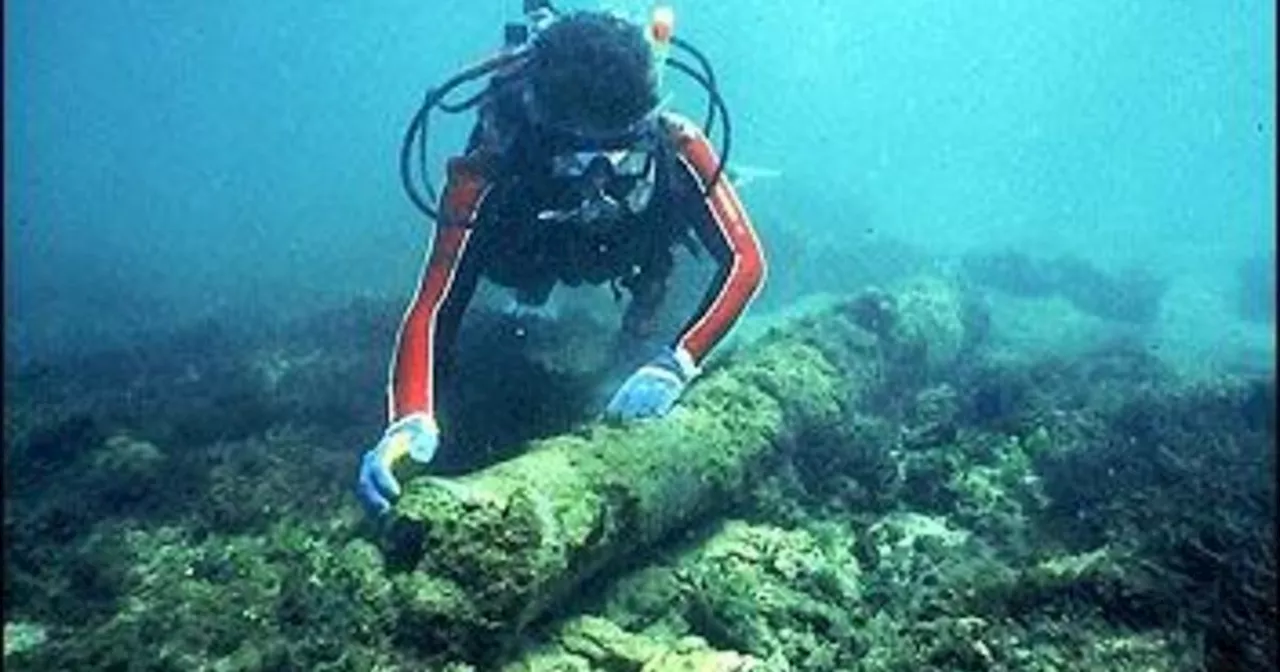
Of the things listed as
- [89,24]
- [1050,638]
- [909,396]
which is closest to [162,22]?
[89,24]

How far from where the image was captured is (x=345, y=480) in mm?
8102

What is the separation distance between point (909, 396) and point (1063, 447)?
2878mm

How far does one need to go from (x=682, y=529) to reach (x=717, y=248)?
7.86 feet

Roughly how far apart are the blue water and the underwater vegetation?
1.55 meters

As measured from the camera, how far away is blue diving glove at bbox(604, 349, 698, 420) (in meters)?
6.89

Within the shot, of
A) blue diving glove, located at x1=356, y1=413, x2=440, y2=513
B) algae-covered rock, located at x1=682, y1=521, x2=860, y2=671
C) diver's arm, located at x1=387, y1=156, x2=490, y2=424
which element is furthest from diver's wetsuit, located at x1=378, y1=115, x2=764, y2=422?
algae-covered rock, located at x1=682, y1=521, x2=860, y2=671

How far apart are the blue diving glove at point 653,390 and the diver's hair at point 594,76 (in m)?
1.51

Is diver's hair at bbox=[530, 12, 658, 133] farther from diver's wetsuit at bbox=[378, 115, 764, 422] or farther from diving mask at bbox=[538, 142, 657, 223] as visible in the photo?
diver's wetsuit at bbox=[378, 115, 764, 422]

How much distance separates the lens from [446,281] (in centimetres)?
735

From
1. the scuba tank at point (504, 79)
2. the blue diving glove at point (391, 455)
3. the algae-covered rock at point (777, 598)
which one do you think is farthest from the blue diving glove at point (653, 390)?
the scuba tank at point (504, 79)

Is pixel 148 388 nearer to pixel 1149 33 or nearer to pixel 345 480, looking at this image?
pixel 345 480

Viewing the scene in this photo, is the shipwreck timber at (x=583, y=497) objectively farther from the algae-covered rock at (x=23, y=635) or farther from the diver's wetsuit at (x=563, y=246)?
the algae-covered rock at (x=23, y=635)

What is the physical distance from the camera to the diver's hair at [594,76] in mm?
6934

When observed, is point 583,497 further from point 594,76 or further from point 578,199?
point 594,76
